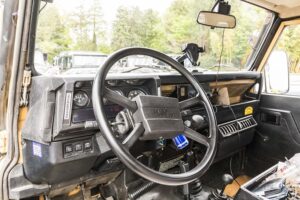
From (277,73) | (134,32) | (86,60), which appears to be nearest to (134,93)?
(86,60)

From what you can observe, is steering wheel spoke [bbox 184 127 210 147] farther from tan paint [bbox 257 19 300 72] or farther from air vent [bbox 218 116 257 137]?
tan paint [bbox 257 19 300 72]

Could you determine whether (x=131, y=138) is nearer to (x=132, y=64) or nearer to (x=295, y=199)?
(x=132, y=64)

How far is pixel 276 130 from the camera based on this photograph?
2572 millimetres

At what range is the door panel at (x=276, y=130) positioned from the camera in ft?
8.03

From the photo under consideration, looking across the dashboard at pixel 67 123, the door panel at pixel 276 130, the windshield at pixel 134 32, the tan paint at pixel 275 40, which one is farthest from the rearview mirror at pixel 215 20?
the door panel at pixel 276 130

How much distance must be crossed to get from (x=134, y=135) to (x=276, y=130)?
1884mm

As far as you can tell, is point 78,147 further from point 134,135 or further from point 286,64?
point 286,64

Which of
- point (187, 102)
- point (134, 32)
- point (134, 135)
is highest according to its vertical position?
point (134, 32)

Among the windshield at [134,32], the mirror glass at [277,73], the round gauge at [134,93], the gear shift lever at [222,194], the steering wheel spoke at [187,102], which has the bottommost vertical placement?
the gear shift lever at [222,194]

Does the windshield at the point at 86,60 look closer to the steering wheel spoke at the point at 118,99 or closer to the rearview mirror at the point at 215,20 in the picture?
the steering wheel spoke at the point at 118,99

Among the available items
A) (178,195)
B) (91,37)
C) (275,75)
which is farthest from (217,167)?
(91,37)

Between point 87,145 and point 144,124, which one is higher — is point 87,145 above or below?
below

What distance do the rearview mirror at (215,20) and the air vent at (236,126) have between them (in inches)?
31.8

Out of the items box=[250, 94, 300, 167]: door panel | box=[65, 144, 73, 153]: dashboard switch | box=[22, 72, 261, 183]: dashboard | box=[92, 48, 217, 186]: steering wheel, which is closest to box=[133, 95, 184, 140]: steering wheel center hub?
box=[92, 48, 217, 186]: steering wheel
